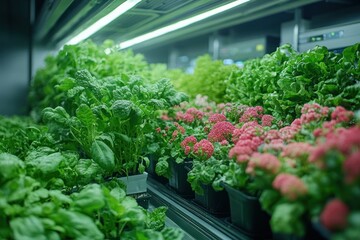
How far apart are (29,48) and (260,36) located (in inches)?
122

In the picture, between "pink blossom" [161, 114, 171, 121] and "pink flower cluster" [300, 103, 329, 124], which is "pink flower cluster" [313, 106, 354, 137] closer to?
"pink flower cluster" [300, 103, 329, 124]

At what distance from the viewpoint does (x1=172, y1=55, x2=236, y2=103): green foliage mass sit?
2.32 meters

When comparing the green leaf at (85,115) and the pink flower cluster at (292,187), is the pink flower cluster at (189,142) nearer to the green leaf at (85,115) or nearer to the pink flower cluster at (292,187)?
the green leaf at (85,115)

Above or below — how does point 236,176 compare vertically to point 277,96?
below

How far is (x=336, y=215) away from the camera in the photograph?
0.62 metres

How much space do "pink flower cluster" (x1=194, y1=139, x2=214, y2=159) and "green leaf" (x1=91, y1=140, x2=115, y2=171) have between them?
1.09 ft

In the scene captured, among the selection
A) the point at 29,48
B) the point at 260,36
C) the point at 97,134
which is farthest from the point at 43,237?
the point at 29,48

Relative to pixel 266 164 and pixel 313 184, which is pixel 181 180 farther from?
pixel 313 184

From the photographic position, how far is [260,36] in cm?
328

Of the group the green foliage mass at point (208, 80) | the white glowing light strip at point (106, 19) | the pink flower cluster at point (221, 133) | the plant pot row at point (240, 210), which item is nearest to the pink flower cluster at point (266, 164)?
the plant pot row at point (240, 210)

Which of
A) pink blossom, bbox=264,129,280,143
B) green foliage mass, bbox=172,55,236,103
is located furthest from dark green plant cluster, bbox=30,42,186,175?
green foliage mass, bbox=172,55,236,103

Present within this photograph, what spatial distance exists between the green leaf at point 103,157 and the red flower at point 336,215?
2.62ft

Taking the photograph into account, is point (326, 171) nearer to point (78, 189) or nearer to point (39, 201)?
point (39, 201)

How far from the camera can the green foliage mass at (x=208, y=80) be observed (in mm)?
2316
